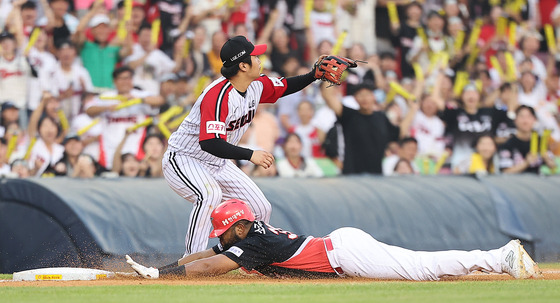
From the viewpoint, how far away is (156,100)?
12852 millimetres

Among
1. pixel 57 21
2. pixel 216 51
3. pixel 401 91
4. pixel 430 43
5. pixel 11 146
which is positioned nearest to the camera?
pixel 11 146

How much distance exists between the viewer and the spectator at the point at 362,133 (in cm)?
1247

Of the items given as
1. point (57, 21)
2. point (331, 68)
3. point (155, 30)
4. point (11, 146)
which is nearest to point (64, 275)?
point (331, 68)

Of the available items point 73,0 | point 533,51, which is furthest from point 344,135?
point 533,51

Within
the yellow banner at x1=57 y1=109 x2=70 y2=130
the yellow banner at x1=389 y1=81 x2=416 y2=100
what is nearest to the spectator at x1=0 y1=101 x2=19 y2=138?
the yellow banner at x1=57 y1=109 x2=70 y2=130

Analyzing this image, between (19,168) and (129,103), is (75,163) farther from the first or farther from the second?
(129,103)

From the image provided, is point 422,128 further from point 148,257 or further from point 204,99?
point 204,99

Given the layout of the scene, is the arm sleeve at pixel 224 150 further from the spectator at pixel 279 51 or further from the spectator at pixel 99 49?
the spectator at pixel 279 51

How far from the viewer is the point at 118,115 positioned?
12570 millimetres

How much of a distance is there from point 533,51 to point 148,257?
396 inches

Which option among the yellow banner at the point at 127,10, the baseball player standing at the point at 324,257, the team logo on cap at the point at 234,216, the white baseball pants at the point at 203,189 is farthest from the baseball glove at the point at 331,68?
the yellow banner at the point at 127,10

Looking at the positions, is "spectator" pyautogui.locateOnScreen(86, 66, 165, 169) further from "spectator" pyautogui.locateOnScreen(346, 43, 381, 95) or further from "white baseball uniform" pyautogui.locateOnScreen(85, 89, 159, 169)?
"spectator" pyautogui.locateOnScreen(346, 43, 381, 95)

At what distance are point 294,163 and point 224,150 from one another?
518 centimetres

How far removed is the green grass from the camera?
6.45m
